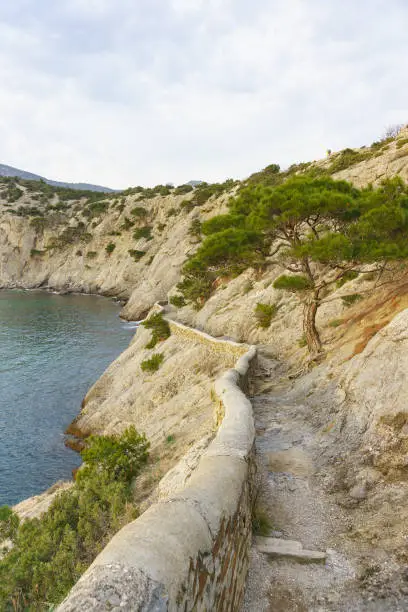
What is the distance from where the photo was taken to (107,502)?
32.0 feet

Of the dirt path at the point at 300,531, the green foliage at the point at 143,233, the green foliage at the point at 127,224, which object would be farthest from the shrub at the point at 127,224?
the dirt path at the point at 300,531

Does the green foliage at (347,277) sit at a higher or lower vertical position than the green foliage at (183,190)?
lower

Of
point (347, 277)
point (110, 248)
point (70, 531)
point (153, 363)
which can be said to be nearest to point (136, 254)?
point (110, 248)

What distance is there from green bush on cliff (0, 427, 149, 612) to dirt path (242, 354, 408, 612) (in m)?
3.09

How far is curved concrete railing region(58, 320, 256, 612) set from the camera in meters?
3.15

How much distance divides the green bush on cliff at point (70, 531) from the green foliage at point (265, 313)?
547 inches

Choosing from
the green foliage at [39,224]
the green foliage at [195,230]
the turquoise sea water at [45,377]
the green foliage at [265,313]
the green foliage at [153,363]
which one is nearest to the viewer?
the turquoise sea water at [45,377]

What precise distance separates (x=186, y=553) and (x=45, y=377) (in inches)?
1399

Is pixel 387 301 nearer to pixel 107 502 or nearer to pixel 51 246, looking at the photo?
pixel 107 502

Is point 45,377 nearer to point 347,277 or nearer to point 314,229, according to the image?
point 347,277

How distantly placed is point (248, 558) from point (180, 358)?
64.5 ft

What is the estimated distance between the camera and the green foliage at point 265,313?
24422 mm

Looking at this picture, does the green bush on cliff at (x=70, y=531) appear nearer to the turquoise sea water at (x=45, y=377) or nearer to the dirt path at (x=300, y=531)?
the dirt path at (x=300, y=531)

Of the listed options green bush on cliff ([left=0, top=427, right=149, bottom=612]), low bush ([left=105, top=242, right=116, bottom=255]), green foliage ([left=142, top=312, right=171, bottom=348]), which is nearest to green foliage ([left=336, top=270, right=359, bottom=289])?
green bush on cliff ([left=0, top=427, right=149, bottom=612])
